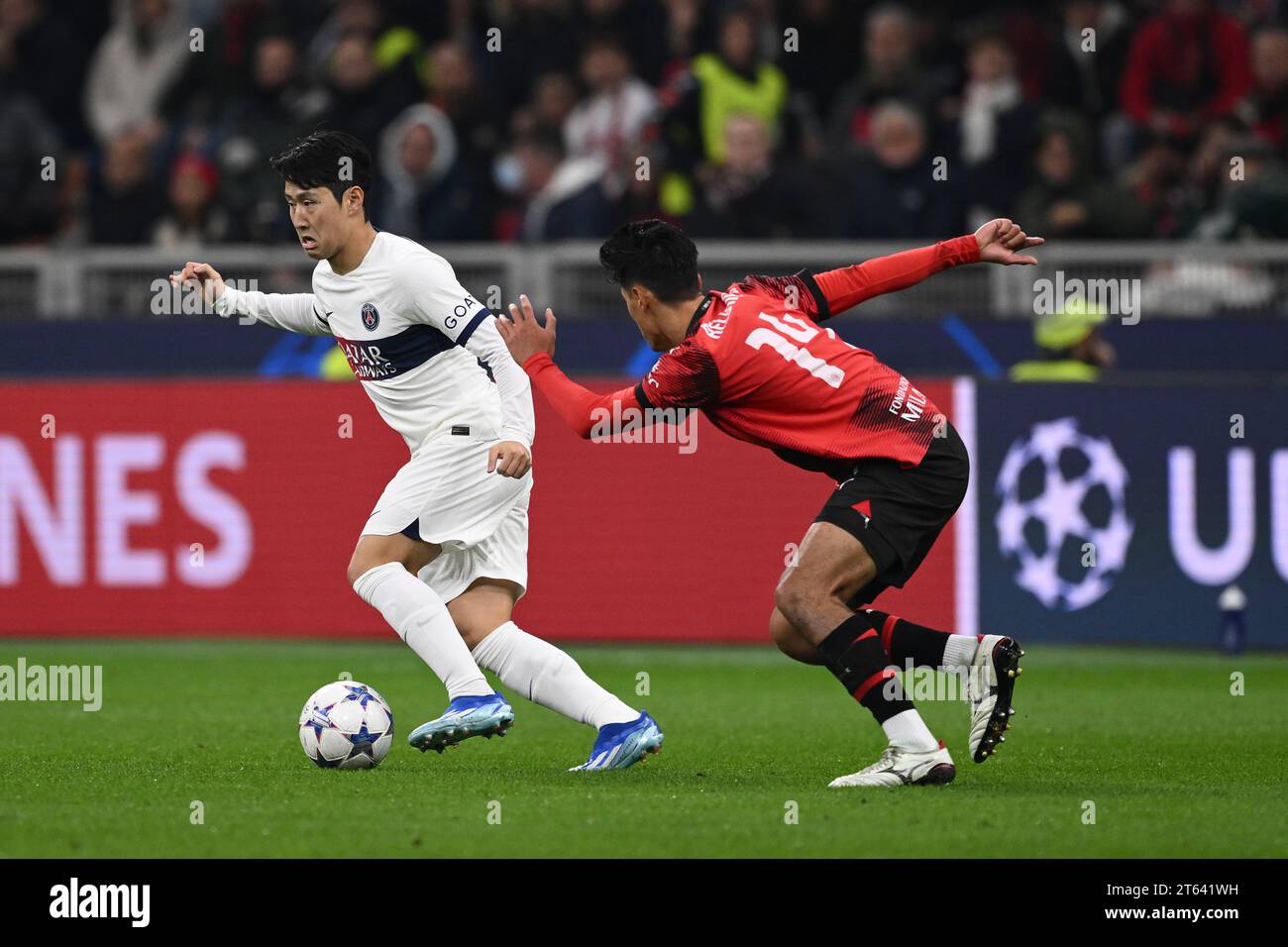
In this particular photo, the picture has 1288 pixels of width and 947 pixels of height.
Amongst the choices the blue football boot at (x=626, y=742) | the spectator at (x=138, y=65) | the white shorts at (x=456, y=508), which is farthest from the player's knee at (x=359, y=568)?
the spectator at (x=138, y=65)

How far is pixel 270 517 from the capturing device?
1201 cm

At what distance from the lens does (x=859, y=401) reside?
671 cm

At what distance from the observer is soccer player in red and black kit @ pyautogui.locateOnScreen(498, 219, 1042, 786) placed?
6523mm

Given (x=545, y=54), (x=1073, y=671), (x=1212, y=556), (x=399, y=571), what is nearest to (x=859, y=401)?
(x=399, y=571)

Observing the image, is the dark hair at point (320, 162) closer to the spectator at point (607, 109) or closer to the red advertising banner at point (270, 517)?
the red advertising banner at point (270, 517)

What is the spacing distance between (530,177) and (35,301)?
3448 mm

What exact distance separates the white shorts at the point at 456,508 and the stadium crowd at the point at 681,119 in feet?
21.6

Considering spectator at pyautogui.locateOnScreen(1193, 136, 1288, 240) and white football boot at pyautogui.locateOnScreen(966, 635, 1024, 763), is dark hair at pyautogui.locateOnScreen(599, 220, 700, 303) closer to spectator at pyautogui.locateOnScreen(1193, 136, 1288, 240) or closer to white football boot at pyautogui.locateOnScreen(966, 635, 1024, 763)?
white football boot at pyautogui.locateOnScreen(966, 635, 1024, 763)

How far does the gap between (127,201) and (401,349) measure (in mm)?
8439

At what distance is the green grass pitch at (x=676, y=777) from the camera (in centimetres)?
563

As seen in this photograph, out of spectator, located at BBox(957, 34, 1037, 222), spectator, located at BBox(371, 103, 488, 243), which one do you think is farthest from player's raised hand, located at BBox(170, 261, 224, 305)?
spectator, located at BBox(957, 34, 1037, 222)

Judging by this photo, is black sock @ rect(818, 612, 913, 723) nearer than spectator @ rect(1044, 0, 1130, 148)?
Yes

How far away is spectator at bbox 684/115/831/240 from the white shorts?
6.54 metres

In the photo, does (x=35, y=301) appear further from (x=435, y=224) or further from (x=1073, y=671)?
(x=1073, y=671)
